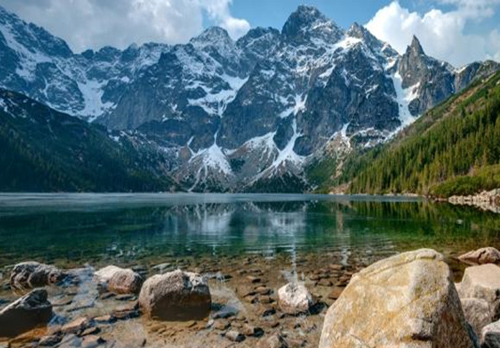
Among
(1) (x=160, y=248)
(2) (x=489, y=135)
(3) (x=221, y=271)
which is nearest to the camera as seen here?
(3) (x=221, y=271)

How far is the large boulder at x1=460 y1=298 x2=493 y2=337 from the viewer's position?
14773 millimetres

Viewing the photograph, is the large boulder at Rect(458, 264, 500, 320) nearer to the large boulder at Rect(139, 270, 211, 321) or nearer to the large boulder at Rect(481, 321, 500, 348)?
the large boulder at Rect(481, 321, 500, 348)

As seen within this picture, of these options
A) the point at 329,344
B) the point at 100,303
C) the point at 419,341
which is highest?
the point at 419,341

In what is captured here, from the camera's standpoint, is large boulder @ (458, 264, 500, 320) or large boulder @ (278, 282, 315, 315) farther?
large boulder @ (278, 282, 315, 315)

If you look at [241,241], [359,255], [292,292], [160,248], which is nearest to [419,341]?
[292,292]

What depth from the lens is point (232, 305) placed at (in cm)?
2094

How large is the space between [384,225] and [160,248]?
39427 mm

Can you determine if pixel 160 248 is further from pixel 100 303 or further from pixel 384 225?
pixel 384 225

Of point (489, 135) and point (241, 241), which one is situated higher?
point (489, 135)

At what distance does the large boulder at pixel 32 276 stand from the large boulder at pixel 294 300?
1585 centimetres

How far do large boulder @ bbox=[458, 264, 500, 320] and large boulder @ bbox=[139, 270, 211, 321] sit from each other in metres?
12.9

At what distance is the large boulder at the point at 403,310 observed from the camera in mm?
9672

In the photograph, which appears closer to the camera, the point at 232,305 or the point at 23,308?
the point at 23,308

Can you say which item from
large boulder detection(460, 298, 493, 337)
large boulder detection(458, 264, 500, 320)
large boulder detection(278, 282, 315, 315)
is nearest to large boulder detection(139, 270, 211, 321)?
large boulder detection(278, 282, 315, 315)
